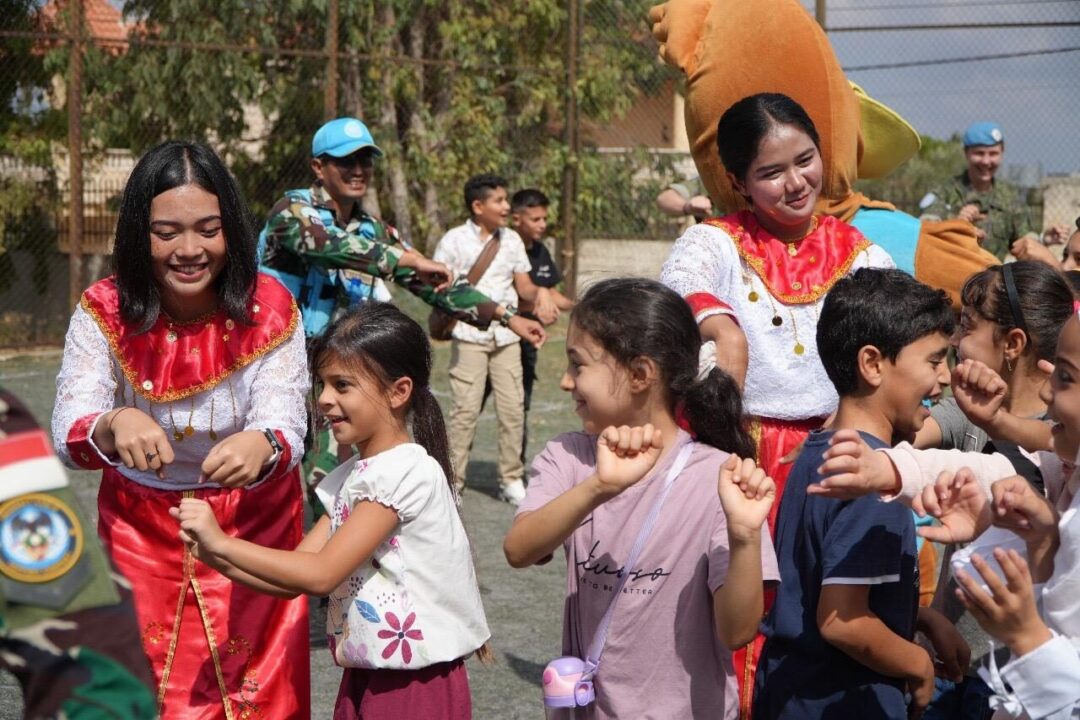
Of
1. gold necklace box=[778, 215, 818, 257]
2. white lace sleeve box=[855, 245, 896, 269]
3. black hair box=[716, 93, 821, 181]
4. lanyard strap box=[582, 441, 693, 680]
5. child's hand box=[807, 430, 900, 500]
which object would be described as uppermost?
black hair box=[716, 93, 821, 181]

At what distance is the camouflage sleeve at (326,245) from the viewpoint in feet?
16.6

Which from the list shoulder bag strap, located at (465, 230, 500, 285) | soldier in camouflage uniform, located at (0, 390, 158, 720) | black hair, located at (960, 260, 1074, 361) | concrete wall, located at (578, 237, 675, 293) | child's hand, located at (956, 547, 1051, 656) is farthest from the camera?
concrete wall, located at (578, 237, 675, 293)

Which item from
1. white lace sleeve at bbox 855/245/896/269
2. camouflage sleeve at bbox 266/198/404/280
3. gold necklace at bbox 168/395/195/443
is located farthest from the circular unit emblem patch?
camouflage sleeve at bbox 266/198/404/280

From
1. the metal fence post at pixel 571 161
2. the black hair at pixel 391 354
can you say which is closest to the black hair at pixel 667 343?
the black hair at pixel 391 354

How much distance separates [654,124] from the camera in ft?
58.3

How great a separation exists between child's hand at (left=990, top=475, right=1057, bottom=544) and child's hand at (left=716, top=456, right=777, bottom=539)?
382mm

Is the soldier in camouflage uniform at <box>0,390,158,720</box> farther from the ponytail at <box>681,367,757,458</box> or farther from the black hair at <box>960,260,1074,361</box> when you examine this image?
the black hair at <box>960,260,1074,361</box>

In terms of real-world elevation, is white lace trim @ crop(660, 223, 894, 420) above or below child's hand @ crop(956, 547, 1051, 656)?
above

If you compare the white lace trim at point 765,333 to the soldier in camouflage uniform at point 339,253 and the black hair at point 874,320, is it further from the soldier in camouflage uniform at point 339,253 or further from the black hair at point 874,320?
the soldier in camouflage uniform at point 339,253

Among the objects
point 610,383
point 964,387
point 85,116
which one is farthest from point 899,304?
point 85,116

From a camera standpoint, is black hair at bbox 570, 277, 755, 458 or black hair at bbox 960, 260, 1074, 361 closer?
black hair at bbox 570, 277, 755, 458

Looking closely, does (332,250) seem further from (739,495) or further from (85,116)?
(85,116)

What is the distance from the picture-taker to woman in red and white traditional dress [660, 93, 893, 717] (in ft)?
11.3

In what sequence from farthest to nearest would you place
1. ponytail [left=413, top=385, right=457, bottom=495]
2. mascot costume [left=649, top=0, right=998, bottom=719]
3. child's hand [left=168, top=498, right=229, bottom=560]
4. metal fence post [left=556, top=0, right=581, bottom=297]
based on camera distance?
metal fence post [left=556, top=0, right=581, bottom=297] < mascot costume [left=649, top=0, right=998, bottom=719] < ponytail [left=413, top=385, right=457, bottom=495] < child's hand [left=168, top=498, right=229, bottom=560]
